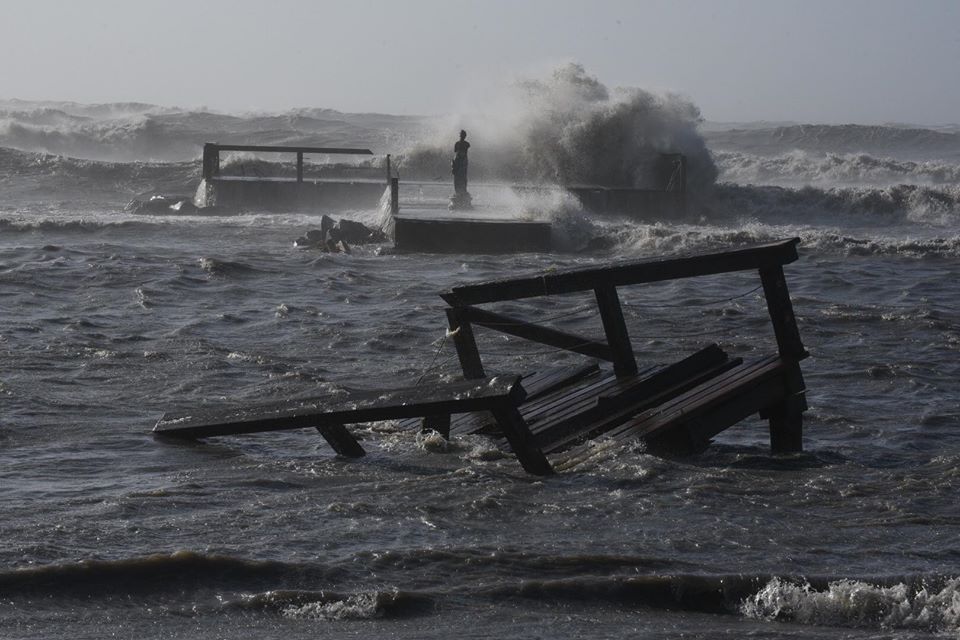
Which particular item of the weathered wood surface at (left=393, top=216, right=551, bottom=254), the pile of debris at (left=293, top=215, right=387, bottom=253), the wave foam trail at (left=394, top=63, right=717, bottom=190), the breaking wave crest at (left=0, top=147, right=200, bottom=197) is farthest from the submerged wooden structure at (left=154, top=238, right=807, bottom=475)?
the breaking wave crest at (left=0, top=147, right=200, bottom=197)

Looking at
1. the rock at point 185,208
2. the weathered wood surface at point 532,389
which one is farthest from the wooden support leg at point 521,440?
the rock at point 185,208

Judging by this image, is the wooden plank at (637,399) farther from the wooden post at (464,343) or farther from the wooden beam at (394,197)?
the wooden beam at (394,197)

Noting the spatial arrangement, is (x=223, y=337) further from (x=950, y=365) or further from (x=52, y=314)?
(x=950, y=365)

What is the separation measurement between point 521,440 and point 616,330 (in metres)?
1.72

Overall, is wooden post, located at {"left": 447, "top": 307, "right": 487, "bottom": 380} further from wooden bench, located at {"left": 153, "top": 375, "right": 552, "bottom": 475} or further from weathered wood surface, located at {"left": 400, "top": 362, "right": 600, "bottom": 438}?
wooden bench, located at {"left": 153, "top": 375, "right": 552, "bottom": 475}

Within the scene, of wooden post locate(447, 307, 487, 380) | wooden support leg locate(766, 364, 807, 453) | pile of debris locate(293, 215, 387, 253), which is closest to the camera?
wooden support leg locate(766, 364, 807, 453)

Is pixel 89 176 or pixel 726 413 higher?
pixel 89 176

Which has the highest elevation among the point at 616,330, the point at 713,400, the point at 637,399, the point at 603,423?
the point at 616,330

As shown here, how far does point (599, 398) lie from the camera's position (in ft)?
28.3

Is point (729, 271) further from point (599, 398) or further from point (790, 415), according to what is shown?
point (599, 398)

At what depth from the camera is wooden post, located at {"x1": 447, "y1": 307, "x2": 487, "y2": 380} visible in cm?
930

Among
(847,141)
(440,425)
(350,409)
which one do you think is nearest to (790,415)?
(440,425)

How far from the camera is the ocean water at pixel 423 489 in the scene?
560 cm

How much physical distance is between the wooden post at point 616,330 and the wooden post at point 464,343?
0.94 m
